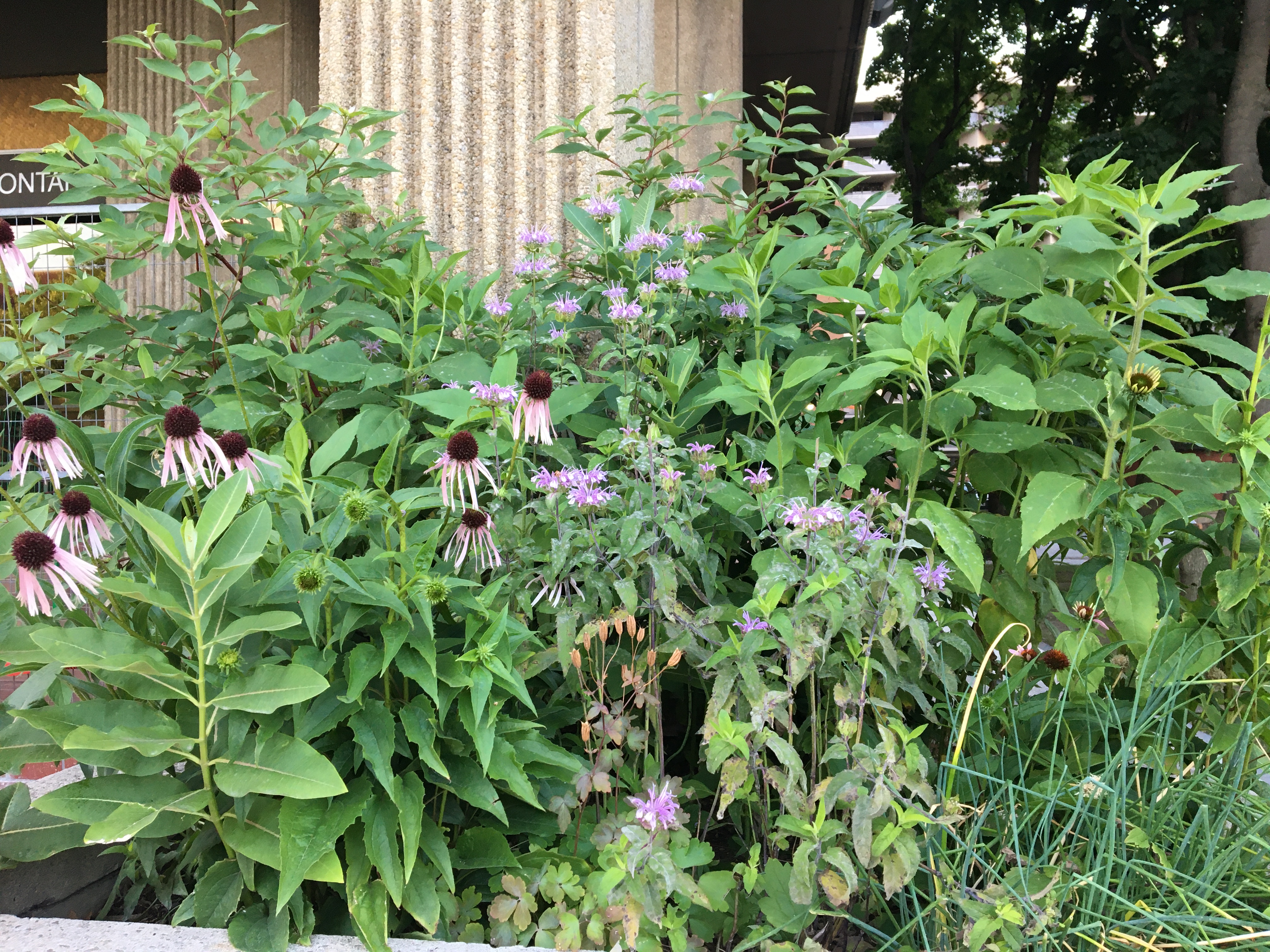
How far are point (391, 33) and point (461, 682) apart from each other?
2240mm

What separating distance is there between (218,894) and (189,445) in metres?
0.78

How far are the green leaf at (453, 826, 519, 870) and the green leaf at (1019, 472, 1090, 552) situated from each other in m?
1.11

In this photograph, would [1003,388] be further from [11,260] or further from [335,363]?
[11,260]

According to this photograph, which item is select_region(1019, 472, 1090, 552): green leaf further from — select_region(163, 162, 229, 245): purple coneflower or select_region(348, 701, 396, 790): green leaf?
select_region(163, 162, 229, 245): purple coneflower

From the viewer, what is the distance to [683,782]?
6.42ft

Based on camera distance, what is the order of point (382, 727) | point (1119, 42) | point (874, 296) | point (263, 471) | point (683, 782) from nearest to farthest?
point (382, 727)
point (263, 471)
point (683, 782)
point (874, 296)
point (1119, 42)

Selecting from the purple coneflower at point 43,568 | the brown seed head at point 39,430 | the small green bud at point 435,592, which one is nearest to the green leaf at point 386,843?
the small green bud at point 435,592

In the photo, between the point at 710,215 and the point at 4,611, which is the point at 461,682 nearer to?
the point at 4,611

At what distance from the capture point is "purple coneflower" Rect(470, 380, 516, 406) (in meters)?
1.72

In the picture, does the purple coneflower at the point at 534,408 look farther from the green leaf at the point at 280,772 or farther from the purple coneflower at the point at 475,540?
the green leaf at the point at 280,772

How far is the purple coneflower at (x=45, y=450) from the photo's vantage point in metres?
1.60

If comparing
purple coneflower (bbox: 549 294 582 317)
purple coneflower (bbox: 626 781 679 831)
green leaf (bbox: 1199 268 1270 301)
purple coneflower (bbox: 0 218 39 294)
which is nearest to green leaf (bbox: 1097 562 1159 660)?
green leaf (bbox: 1199 268 1270 301)

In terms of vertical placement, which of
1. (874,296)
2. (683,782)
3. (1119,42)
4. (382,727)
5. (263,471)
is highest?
(1119,42)

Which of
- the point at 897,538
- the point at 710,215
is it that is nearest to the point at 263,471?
the point at 897,538
